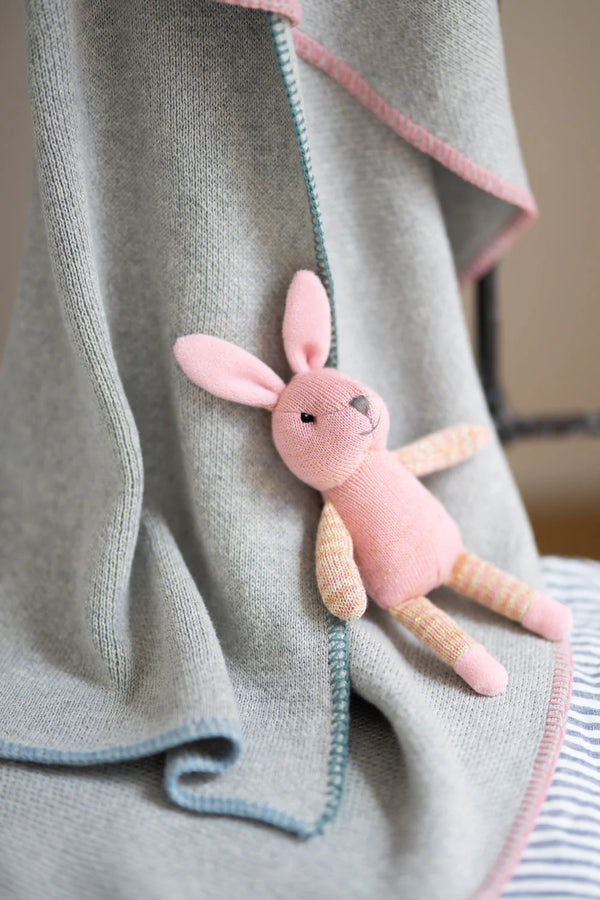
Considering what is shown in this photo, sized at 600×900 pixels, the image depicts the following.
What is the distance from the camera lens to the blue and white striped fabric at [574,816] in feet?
1.72

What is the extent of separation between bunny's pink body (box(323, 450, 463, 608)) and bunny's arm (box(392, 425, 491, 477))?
5cm

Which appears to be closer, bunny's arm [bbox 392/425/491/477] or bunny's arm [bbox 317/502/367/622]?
bunny's arm [bbox 317/502/367/622]

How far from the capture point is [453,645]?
0.67 metres

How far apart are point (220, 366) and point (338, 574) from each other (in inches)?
8.6

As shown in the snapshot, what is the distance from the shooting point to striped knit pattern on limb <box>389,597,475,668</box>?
2.20 feet

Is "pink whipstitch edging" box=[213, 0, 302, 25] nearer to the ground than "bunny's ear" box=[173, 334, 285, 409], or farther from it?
farther from it

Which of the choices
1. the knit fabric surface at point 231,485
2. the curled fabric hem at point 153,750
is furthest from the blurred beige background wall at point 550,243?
the curled fabric hem at point 153,750

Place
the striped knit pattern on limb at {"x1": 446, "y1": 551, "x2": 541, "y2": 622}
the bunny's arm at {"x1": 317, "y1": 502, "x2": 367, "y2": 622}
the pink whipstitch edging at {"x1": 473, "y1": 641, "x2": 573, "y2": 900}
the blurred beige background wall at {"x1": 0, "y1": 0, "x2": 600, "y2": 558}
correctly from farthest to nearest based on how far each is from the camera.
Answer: the blurred beige background wall at {"x1": 0, "y1": 0, "x2": 600, "y2": 558} → the striped knit pattern on limb at {"x1": 446, "y1": 551, "x2": 541, "y2": 622} → the bunny's arm at {"x1": 317, "y1": 502, "x2": 367, "y2": 622} → the pink whipstitch edging at {"x1": 473, "y1": 641, "x2": 573, "y2": 900}

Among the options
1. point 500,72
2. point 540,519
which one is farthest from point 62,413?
point 540,519

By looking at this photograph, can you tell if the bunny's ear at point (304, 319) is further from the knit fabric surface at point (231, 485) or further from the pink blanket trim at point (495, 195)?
the pink blanket trim at point (495, 195)

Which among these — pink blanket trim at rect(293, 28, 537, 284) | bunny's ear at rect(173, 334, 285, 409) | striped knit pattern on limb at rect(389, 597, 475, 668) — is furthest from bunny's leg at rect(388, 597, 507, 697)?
pink blanket trim at rect(293, 28, 537, 284)

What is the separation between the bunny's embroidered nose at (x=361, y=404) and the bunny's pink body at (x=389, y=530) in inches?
2.4

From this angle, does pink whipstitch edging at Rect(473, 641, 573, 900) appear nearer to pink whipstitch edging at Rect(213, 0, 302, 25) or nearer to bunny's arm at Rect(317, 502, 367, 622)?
bunny's arm at Rect(317, 502, 367, 622)

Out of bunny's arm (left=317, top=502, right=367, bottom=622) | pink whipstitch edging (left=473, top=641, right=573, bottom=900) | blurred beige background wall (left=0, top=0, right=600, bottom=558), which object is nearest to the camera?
pink whipstitch edging (left=473, top=641, right=573, bottom=900)
